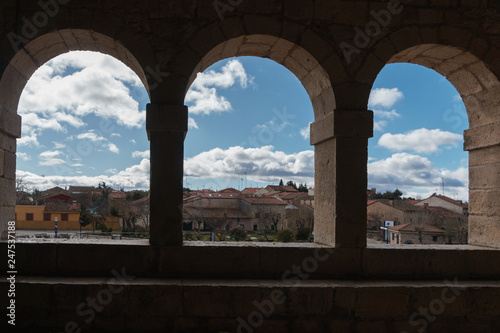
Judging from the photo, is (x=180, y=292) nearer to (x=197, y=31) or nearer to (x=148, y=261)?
(x=148, y=261)

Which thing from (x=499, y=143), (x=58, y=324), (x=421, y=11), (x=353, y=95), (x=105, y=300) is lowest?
(x=58, y=324)

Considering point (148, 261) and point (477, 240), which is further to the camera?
point (477, 240)

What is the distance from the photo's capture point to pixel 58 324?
126 inches

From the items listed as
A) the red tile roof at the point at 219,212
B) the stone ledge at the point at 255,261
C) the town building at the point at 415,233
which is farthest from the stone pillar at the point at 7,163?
the red tile roof at the point at 219,212

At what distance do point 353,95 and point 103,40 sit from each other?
275 centimetres

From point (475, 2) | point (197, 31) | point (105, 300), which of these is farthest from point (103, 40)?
point (475, 2)

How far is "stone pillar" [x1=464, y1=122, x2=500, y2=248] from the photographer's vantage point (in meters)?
3.80
